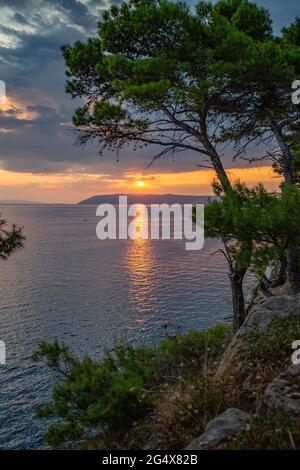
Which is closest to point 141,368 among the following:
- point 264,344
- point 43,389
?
point 264,344

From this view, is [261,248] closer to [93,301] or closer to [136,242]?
[93,301]

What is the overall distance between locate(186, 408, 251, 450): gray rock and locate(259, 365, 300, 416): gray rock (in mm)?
549

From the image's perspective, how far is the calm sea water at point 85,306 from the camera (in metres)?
26.1

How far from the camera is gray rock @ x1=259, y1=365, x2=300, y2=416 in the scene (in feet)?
22.3

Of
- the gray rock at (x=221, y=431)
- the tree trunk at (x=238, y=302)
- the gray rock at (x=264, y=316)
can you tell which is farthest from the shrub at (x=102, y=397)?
the tree trunk at (x=238, y=302)

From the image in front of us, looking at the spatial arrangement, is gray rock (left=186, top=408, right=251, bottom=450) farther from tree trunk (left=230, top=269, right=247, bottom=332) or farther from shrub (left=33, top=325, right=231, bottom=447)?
tree trunk (left=230, top=269, right=247, bottom=332)

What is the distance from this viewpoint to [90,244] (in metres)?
103

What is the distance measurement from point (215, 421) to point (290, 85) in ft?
41.8

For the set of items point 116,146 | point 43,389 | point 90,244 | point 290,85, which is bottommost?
point 43,389

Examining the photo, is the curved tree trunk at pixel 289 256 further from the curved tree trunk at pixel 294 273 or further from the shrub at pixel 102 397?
the shrub at pixel 102 397

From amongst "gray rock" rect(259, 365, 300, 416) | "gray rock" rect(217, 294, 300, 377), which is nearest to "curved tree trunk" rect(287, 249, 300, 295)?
"gray rock" rect(217, 294, 300, 377)

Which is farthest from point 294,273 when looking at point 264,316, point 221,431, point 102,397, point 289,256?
point 221,431

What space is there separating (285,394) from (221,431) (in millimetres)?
1515

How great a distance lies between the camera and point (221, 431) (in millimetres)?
6418
